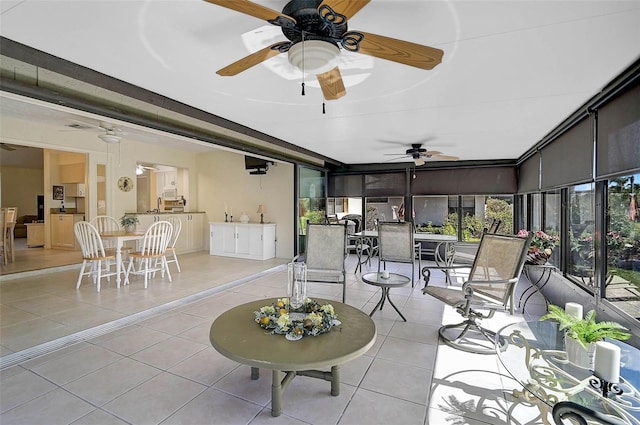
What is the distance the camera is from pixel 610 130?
2.62 m

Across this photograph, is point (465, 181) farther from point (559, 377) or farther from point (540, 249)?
point (559, 377)

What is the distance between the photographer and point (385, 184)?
303 inches

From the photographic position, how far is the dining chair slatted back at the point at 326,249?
3.89m

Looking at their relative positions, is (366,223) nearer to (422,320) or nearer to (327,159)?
(327,159)

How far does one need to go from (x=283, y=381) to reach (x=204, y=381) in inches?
25.7

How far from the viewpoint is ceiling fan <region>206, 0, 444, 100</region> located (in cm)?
138

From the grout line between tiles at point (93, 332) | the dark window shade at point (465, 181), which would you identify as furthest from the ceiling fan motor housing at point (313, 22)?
the dark window shade at point (465, 181)

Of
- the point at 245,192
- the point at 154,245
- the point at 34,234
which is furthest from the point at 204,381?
the point at 34,234

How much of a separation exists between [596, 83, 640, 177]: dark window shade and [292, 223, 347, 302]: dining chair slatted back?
8.65 feet

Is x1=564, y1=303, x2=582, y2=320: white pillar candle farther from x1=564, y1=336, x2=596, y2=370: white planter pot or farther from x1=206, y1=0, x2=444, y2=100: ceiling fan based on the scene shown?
x1=206, y1=0, x2=444, y2=100: ceiling fan

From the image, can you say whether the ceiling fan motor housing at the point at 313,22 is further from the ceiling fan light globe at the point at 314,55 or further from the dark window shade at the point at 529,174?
the dark window shade at the point at 529,174

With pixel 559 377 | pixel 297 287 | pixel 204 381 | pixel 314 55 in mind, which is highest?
pixel 314 55

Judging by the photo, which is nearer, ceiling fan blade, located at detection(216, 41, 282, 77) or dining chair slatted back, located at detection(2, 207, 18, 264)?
ceiling fan blade, located at detection(216, 41, 282, 77)

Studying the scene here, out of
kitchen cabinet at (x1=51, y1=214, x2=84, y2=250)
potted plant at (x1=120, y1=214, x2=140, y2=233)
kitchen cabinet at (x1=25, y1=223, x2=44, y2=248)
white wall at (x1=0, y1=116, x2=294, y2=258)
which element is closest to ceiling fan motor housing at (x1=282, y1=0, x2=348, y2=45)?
potted plant at (x1=120, y1=214, x2=140, y2=233)
